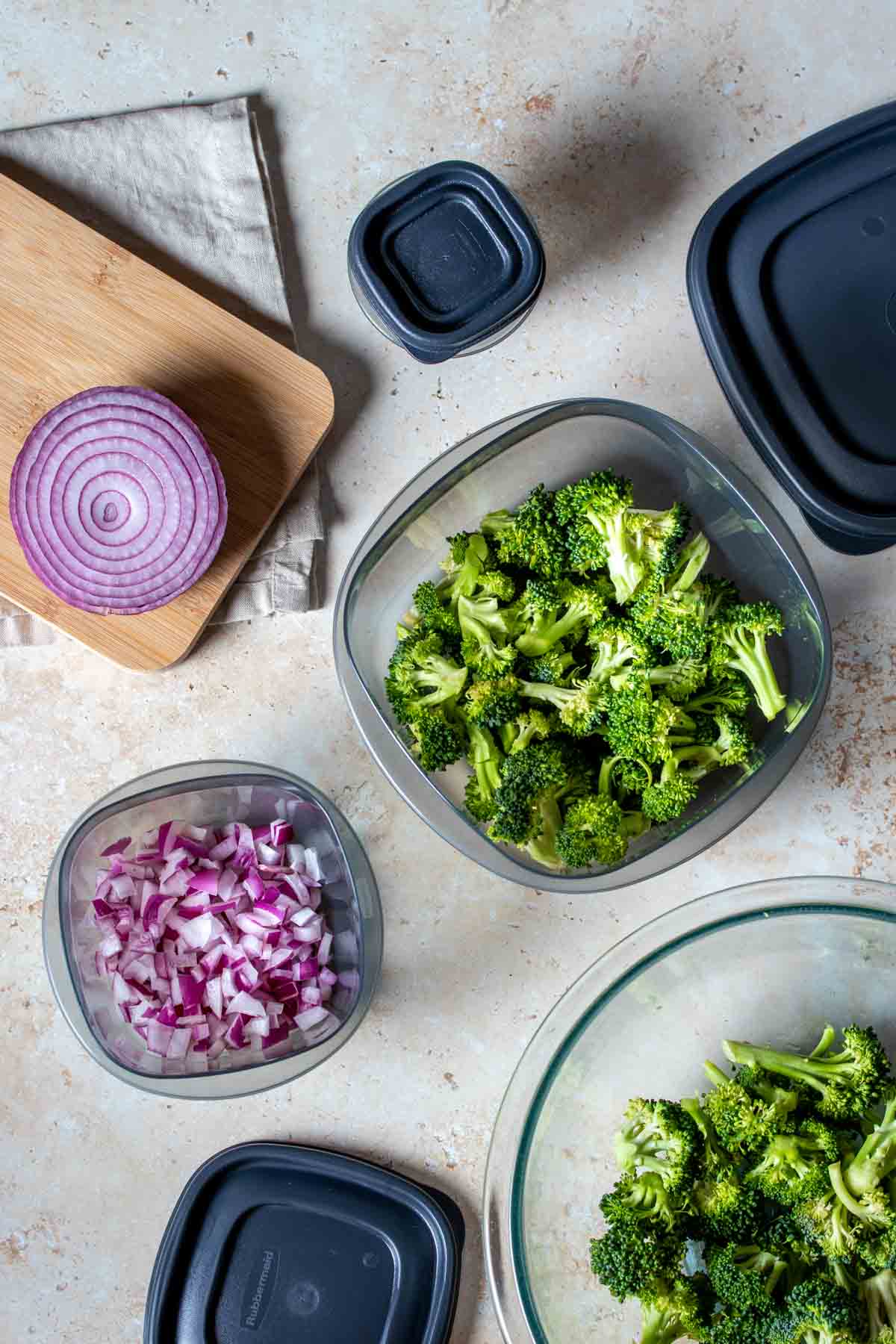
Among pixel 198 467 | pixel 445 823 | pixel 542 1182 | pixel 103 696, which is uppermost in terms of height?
pixel 198 467

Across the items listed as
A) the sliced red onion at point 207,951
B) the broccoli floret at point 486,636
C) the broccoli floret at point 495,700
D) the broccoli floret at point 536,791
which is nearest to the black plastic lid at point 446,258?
the broccoli floret at point 486,636

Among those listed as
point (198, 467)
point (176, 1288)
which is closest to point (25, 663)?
point (198, 467)

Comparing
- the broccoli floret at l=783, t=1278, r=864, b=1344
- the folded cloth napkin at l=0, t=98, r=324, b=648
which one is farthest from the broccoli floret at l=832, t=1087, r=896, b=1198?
the folded cloth napkin at l=0, t=98, r=324, b=648

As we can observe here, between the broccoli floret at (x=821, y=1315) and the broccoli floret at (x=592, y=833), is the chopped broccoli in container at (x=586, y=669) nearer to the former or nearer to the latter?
the broccoli floret at (x=592, y=833)

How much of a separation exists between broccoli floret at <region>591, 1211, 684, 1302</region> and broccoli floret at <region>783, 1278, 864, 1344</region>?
148mm

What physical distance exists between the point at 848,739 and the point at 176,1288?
50.9 inches

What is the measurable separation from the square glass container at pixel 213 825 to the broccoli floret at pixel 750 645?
0.59 meters

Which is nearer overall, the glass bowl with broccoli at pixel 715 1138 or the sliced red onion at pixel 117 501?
the glass bowl with broccoli at pixel 715 1138

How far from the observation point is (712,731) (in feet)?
4.98

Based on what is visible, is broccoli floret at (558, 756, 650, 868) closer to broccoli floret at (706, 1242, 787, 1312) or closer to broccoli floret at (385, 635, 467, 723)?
broccoli floret at (385, 635, 467, 723)

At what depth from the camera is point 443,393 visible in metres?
1.70

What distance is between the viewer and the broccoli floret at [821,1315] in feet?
4.50

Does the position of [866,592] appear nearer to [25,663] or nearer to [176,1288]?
[25,663]

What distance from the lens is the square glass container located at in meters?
1.54
